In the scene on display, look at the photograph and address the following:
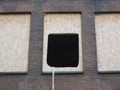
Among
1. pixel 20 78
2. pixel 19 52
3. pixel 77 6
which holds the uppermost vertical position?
pixel 77 6

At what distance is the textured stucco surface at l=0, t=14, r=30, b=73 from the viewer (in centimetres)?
1159

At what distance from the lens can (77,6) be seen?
12.3 metres

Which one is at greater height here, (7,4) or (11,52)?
(7,4)

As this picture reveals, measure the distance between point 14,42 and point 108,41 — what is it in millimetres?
3305

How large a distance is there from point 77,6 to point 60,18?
76cm

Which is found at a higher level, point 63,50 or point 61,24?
point 61,24

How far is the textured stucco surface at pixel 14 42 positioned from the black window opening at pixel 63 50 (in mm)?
897

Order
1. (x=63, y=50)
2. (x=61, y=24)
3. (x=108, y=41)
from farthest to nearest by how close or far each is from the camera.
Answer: (x=63, y=50)
(x=61, y=24)
(x=108, y=41)

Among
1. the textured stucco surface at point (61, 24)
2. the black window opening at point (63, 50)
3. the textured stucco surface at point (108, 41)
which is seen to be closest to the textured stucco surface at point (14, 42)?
the textured stucco surface at point (61, 24)

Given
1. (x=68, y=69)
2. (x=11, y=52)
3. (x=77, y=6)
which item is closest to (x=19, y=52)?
(x=11, y=52)

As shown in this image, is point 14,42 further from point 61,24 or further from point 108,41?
point 108,41

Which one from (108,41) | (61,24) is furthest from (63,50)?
(108,41)

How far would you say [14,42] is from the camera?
11.9 metres

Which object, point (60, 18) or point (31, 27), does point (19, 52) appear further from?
point (60, 18)
